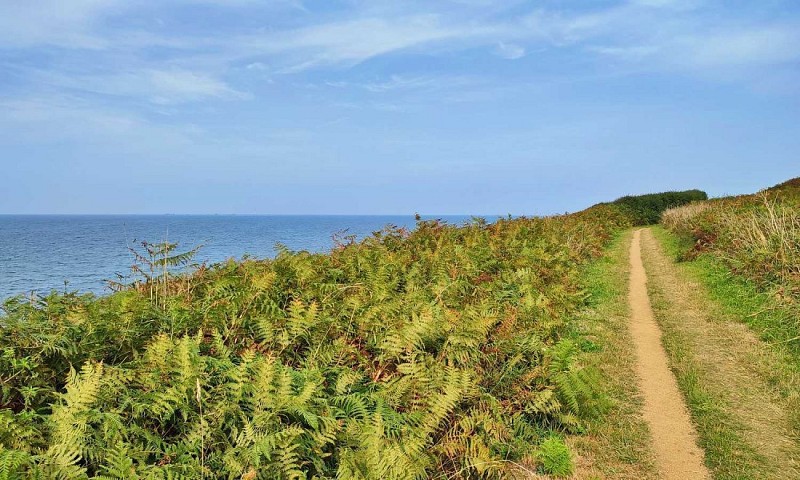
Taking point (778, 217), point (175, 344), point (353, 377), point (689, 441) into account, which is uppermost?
point (778, 217)

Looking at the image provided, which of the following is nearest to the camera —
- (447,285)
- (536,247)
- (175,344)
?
(175,344)

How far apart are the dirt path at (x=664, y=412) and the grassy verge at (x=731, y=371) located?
133 millimetres

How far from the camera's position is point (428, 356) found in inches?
225

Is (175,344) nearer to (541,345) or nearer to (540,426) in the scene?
(540,426)

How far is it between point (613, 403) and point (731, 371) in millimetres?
2808

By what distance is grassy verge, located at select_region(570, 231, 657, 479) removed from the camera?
18.4 feet

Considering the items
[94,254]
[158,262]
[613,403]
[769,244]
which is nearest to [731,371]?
[613,403]

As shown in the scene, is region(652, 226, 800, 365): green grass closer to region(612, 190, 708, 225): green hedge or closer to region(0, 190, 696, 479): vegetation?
region(0, 190, 696, 479): vegetation

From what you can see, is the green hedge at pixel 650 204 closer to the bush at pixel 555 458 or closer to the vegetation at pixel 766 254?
the vegetation at pixel 766 254

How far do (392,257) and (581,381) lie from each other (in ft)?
13.6

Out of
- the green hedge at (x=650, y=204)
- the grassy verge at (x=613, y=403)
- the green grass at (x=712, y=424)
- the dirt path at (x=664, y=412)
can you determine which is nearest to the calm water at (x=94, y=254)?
the grassy verge at (x=613, y=403)

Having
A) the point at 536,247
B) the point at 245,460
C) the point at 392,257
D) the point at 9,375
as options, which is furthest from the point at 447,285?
the point at 536,247

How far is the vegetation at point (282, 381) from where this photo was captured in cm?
367

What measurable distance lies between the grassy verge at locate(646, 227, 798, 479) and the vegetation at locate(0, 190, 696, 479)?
5.10 ft
